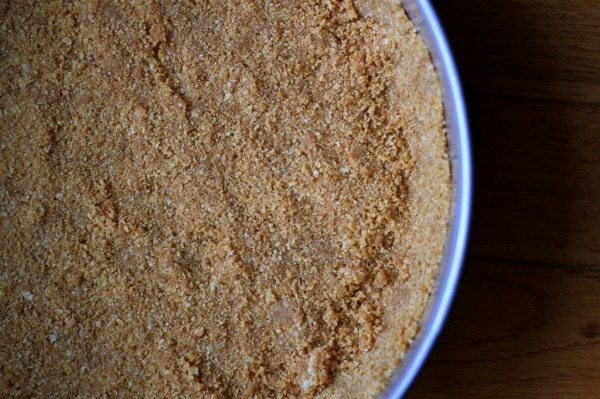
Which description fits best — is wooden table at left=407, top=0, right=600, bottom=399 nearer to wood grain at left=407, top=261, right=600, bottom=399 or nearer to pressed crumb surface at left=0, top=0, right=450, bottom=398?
wood grain at left=407, top=261, right=600, bottom=399

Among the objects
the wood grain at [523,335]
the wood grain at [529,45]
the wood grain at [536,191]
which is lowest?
the wood grain at [523,335]

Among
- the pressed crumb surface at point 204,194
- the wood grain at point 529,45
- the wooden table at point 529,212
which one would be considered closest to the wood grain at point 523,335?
the wooden table at point 529,212

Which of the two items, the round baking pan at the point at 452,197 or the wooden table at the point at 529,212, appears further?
the wooden table at the point at 529,212

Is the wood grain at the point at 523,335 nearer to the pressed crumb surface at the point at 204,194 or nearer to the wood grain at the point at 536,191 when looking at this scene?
the wood grain at the point at 536,191

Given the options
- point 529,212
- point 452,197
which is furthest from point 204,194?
point 529,212

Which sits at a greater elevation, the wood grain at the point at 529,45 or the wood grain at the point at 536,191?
the wood grain at the point at 529,45

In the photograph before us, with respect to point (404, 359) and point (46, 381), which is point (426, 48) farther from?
point (46, 381)
